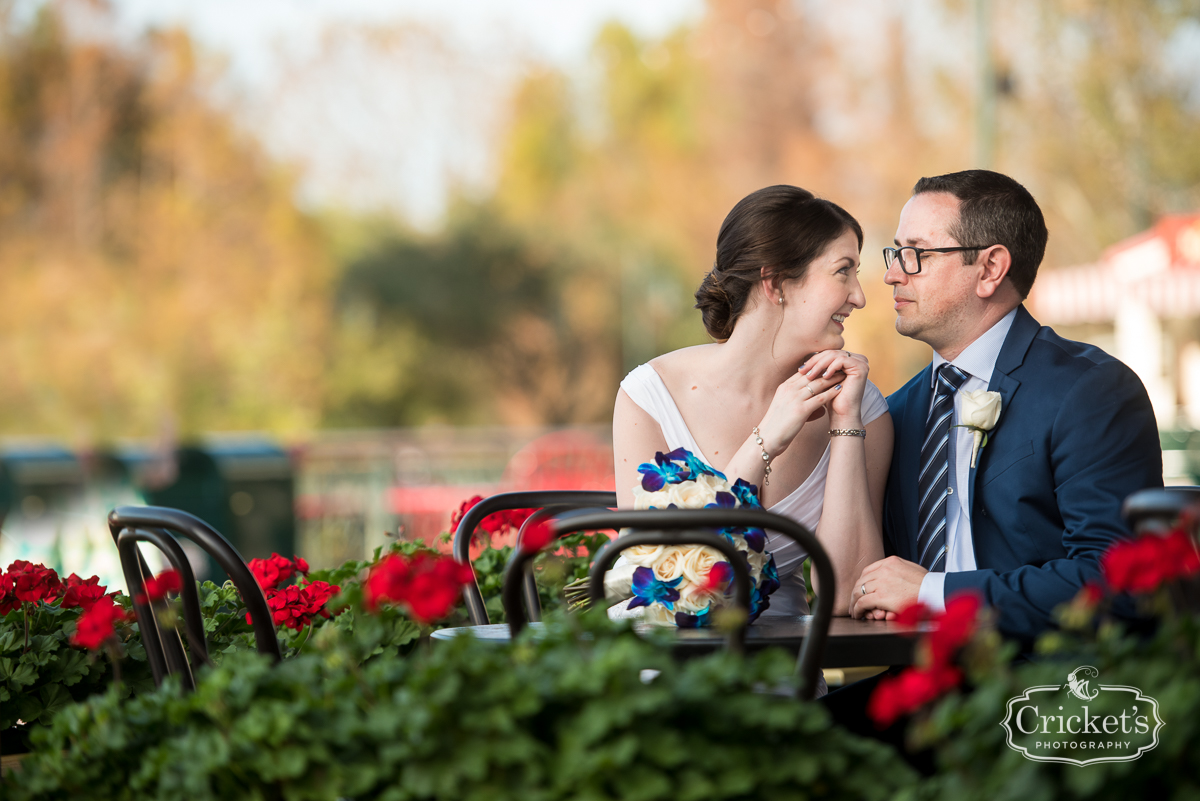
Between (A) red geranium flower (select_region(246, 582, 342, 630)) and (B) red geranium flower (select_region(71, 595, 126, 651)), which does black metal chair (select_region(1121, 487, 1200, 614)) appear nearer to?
(B) red geranium flower (select_region(71, 595, 126, 651))

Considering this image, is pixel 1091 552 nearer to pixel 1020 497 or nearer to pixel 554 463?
pixel 1020 497

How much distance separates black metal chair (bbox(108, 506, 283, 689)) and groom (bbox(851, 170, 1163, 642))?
4.10 feet

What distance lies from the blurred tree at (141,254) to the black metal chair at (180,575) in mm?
30960

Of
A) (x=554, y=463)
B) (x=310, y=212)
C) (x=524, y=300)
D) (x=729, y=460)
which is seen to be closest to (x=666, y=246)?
(x=524, y=300)

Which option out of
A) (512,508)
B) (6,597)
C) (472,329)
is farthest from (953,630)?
(472,329)

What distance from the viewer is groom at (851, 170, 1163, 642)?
2512mm

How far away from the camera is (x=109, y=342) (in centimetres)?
3145

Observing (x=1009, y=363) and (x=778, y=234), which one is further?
(x=778, y=234)

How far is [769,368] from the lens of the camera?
3.14 meters

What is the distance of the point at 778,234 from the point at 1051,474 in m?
0.90

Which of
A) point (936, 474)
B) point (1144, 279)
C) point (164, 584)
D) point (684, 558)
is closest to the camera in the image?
point (164, 584)

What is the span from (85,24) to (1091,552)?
38173 mm

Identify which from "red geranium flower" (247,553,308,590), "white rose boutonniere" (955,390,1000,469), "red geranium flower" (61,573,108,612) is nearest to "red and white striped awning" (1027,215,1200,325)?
"white rose boutonniere" (955,390,1000,469)

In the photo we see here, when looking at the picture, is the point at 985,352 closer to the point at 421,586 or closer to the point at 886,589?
the point at 886,589
